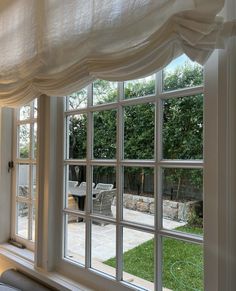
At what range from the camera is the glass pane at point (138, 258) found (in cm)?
112

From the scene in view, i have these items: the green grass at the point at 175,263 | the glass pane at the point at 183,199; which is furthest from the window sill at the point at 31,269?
the glass pane at the point at 183,199

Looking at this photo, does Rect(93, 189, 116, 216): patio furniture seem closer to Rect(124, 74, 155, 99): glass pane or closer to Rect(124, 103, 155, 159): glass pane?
Rect(124, 103, 155, 159): glass pane

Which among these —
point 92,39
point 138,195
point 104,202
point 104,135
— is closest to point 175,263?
point 138,195

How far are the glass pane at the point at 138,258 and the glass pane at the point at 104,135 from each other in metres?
0.37

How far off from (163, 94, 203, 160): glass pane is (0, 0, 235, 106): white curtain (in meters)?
0.18

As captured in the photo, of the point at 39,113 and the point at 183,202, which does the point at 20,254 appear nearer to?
the point at 39,113

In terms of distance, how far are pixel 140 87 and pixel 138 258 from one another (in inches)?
29.0

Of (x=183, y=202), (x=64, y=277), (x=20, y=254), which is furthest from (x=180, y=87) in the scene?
(x=20, y=254)

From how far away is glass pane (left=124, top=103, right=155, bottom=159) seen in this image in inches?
44.3

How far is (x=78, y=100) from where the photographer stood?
4.86 ft

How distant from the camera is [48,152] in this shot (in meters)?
1.52

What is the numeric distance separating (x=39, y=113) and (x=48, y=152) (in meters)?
0.24

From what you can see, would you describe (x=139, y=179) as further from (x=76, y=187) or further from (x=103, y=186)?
(x=76, y=187)

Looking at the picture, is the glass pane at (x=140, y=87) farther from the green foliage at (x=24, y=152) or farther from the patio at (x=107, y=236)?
the green foliage at (x=24, y=152)
